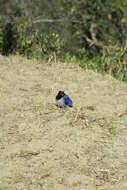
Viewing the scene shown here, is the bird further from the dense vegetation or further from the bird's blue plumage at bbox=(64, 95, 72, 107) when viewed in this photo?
the dense vegetation

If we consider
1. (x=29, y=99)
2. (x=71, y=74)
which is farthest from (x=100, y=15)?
(x=29, y=99)

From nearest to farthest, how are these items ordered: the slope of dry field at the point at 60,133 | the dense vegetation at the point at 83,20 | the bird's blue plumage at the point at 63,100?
the slope of dry field at the point at 60,133, the bird's blue plumage at the point at 63,100, the dense vegetation at the point at 83,20

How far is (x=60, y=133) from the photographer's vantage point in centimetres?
686

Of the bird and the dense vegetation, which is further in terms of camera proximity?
the dense vegetation

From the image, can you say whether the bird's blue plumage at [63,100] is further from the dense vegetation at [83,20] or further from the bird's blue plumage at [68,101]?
the dense vegetation at [83,20]

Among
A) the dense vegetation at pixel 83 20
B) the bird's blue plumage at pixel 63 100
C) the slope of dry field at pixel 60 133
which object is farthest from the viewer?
the dense vegetation at pixel 83 20

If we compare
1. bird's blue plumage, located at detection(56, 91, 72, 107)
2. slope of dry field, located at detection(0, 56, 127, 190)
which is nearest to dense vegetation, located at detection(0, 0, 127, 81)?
slope of dry field, located at detection(0, 56, 127, 190)

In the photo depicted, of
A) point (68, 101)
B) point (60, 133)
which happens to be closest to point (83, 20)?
point (68, 101)

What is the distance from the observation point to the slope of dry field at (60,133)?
5.91 meters

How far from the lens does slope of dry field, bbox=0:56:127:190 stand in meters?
5.91

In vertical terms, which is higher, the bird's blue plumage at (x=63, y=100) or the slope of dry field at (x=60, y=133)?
the bird's blue plumage at (x=63, y=100)

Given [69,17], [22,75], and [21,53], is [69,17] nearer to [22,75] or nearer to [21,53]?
[21,53]

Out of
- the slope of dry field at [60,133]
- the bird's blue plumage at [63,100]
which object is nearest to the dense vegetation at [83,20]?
the slope of dry field at [60,133]

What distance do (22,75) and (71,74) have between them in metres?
1.00
